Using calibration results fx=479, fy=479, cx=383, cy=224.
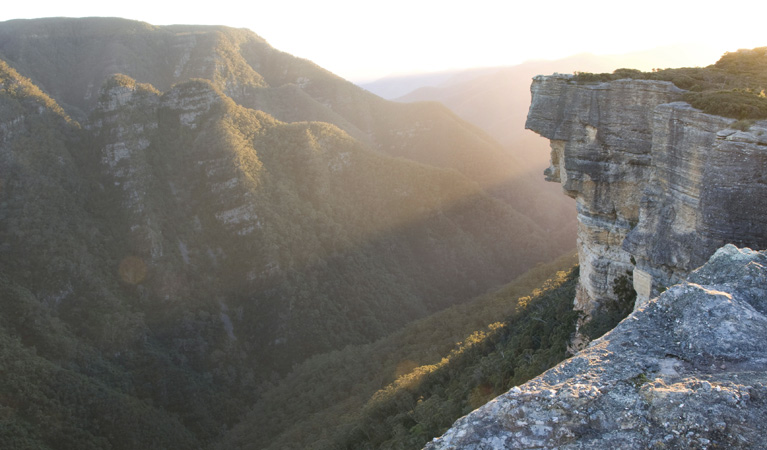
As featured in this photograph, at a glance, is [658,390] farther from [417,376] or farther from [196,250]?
[196,250]

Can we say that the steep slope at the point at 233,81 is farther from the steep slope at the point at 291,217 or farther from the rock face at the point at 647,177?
the rock face at the point at 647,177

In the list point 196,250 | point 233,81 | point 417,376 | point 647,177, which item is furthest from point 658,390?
point 233,81

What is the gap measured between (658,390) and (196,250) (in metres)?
82.8

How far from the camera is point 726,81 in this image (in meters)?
23.3

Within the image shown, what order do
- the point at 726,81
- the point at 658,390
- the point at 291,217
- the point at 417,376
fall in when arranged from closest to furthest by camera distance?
the point at 658,390 < the point at 726,81 < the point at 417,376 < the point at 291,217

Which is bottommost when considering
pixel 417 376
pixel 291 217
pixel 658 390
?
pixel 417 376

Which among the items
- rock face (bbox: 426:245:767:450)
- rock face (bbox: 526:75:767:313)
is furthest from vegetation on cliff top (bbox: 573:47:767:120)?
rock face (bbox: 426:245:767:450)

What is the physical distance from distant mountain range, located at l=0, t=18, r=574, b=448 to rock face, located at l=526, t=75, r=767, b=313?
52522 millimetres

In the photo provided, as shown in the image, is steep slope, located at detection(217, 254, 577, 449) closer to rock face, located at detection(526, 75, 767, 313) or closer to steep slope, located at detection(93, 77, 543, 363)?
rock face, located at detection(526, 75, 767, 313)

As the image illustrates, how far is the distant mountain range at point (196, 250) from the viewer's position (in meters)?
58.8

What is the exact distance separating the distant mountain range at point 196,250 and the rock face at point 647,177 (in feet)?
172

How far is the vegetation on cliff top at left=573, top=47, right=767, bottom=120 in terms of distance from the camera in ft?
54.3

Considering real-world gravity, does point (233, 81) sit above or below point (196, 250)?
above

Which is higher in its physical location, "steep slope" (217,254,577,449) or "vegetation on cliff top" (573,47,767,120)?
"vegetation on cliff top" (573,47,767,120)
